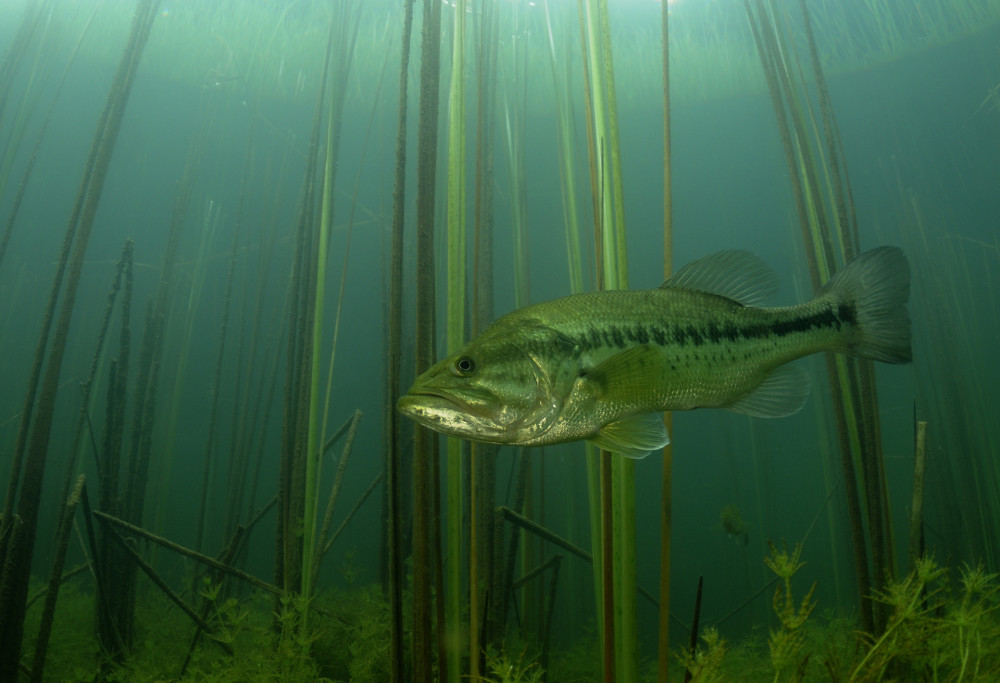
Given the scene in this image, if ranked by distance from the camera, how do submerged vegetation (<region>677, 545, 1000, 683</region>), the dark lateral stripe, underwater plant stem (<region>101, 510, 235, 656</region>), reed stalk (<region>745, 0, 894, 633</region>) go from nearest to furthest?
the dark lateral stripe, submerged vegetation (<region>677, 545, 1000, 683</region>), reed stalk (<region>745, 0, 894, 633</region>), underwater plant stem (<region>101, 510, 235, 656</region>)

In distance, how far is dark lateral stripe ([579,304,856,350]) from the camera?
145 centimetres

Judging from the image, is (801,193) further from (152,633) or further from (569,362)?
(152,633)

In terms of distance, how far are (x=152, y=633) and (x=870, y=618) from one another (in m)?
5.22

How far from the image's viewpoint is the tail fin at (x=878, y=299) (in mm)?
1551

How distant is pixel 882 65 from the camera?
21953mm

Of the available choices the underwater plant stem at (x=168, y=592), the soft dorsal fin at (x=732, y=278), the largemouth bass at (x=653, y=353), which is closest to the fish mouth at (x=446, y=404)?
the largemouth bass at (x=653, y=353)

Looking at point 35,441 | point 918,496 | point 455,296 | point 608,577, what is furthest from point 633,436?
point 35,441

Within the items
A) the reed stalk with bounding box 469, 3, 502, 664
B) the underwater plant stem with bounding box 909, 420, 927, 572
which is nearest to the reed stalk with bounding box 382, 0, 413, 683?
the reed stalk with bounding box 469, 3, 502, 664

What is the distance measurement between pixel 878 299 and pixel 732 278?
41 cm

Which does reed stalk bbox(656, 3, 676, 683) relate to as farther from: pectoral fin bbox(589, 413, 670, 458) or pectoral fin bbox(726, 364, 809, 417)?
pectoral fin bbox(589, 413, 670, 458)

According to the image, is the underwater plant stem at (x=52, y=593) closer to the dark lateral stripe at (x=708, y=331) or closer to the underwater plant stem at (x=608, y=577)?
the underwater plant stem at (x=608, y=577)

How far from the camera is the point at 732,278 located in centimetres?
168

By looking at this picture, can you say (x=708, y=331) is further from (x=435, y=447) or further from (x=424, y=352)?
(x=435, y=447)

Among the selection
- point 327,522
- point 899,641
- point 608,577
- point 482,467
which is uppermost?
point 482,467
